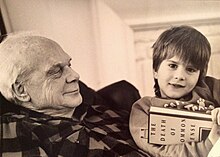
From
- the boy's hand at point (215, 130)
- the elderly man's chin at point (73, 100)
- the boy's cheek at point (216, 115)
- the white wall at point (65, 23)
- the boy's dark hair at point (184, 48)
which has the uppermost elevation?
the white wall at point (65, 23)

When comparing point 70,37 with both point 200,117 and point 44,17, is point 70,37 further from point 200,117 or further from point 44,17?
point 200,117

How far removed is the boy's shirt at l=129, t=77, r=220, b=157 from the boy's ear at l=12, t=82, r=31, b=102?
0.58 feet

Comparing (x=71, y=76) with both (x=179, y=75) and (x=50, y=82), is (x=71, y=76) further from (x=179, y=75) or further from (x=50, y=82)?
(x=179, y=75)

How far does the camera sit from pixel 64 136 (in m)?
0.66

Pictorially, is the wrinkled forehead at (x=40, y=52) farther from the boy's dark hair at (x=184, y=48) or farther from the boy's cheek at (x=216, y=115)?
the boy's cheek at (x=216, y=115)

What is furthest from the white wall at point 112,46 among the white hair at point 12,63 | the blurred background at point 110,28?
the white hair at point 12,63

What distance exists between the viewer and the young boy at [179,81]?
0.67 m

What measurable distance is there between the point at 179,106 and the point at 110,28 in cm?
18

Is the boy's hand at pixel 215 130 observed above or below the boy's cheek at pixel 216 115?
below

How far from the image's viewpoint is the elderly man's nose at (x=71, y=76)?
2.20 feet

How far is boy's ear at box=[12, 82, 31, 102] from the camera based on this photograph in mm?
660

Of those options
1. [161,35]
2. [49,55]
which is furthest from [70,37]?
[161,35]

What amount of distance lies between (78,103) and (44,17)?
0.52 feet

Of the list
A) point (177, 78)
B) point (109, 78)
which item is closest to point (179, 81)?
point (177, 78)
